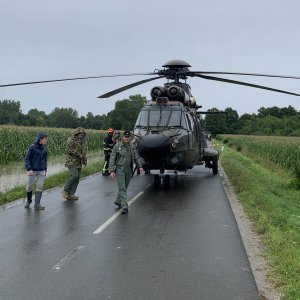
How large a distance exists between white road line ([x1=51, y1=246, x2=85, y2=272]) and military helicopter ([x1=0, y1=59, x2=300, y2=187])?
573cm

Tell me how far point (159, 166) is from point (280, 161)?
17.8m

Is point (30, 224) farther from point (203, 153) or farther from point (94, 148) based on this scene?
point (94, 148)

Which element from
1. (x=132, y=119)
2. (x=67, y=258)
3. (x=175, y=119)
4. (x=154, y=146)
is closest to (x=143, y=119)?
(x=175, y=119)

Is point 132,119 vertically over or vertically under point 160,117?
over

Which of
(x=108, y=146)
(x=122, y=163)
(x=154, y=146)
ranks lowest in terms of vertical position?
(x=122, y=163)

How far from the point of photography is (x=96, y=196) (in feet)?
40.2

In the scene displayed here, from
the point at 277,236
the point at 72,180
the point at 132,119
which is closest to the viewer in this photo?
the point at 277,236

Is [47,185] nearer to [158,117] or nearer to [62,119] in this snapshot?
[158,117]

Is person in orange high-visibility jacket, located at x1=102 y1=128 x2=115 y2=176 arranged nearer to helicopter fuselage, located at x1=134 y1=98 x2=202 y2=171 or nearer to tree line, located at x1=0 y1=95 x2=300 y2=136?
helicopter fuselage, located at x1=134 y1=98 x2=202 y2=171

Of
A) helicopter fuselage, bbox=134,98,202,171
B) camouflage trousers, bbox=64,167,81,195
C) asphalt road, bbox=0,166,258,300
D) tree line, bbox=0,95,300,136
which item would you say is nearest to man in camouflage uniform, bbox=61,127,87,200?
camouflage trousers, bbox=64,167,81,195

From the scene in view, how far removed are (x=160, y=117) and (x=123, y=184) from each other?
176 inches

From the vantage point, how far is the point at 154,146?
12242 millimetres

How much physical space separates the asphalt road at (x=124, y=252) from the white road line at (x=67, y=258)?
1cm

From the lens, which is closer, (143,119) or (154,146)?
(154,146)
